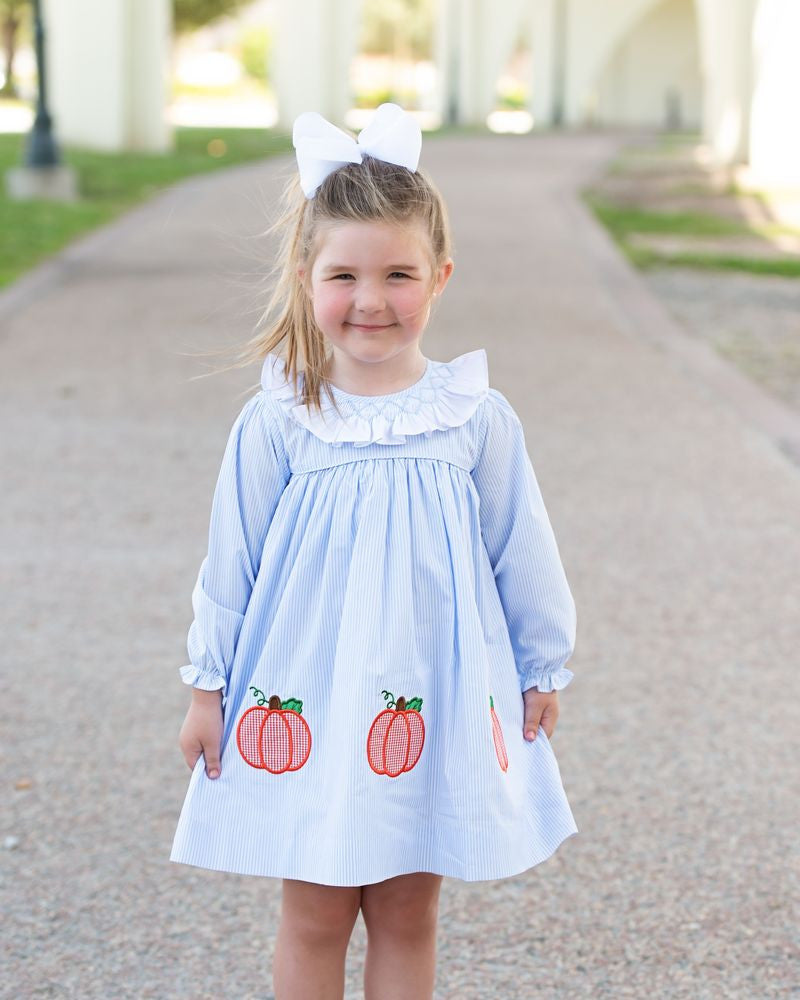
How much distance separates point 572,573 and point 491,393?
2.78 meters

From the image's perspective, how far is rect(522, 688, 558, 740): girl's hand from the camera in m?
2.22

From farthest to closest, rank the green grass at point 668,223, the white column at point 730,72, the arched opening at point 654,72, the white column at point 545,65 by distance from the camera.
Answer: the arched opening at point 654,72
the white column at point 545,65
the white column at point 730,72
the green grass at point 668,223

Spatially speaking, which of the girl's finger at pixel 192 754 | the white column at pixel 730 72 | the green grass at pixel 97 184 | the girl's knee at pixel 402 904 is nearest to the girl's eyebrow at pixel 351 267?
the girl's finger at pixel 192 754

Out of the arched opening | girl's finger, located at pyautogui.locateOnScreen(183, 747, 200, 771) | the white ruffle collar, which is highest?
the white ruffle collar

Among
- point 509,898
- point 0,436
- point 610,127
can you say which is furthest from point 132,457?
point 610,127

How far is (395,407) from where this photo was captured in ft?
6.99

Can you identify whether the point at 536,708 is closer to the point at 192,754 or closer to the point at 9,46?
the point at 192,754

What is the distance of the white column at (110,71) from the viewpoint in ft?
72.2

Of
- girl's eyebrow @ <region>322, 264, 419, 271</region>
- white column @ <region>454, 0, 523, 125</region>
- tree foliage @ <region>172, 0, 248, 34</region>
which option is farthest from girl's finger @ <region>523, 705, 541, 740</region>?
tree foliage @ <region>172, 0, 248, 34</region>

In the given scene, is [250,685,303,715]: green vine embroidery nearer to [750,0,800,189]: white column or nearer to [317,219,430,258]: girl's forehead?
[317,219,430,258]: girl's forehead

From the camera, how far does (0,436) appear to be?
21.3 feet

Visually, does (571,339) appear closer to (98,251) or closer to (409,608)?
(98,251)

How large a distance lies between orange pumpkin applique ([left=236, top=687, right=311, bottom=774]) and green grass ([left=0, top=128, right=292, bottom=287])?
5.04m

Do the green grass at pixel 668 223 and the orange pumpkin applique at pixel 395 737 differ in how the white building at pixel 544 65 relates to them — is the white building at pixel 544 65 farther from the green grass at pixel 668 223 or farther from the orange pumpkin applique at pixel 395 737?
the orange pumpkin applique at pixel 395 737
